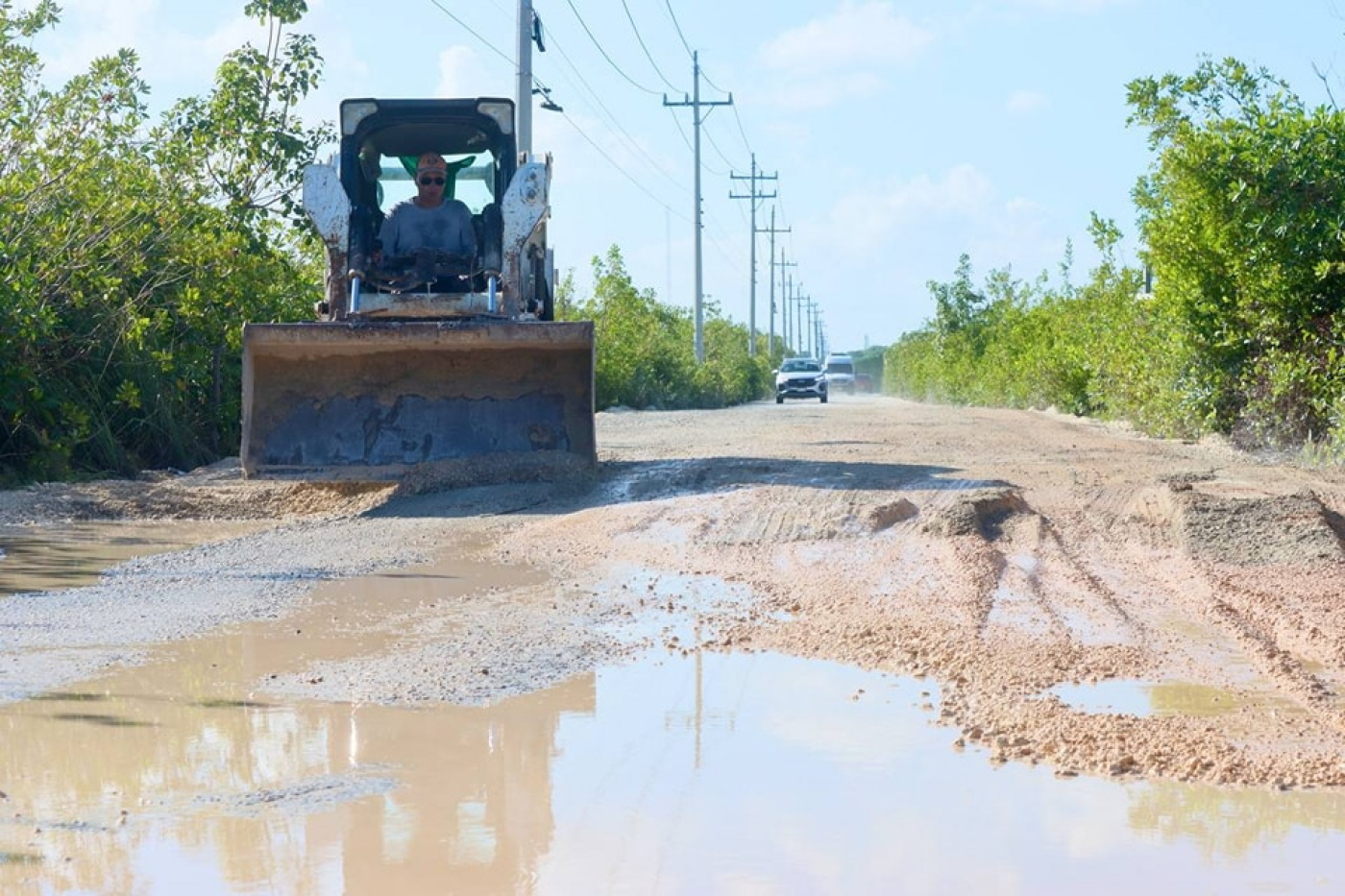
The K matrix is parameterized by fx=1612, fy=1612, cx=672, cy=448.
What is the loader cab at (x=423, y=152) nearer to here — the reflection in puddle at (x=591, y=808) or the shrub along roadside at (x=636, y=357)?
the reflection in puddle at (x=591, y=808)

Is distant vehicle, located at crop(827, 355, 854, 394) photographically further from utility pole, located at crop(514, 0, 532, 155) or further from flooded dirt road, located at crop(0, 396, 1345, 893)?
flooded dirt road, located at crop(0, 396, 1345, 893)

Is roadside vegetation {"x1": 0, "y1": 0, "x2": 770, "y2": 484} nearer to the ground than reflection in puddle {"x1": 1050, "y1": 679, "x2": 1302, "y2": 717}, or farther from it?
farther from it

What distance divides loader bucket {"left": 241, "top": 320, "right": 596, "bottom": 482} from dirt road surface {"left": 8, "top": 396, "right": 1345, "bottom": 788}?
0.37 meters

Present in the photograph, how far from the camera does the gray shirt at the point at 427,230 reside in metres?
14.0

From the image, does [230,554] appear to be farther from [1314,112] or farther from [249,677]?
[1314,112]

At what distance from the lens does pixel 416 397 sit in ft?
43.7

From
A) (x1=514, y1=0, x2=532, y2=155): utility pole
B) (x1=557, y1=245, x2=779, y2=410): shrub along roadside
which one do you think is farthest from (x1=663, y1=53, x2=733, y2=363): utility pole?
(x1=514, y1=0, x2=532, y2=155): utility pole

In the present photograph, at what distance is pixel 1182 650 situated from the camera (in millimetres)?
6590

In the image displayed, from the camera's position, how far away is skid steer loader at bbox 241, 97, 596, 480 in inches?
498

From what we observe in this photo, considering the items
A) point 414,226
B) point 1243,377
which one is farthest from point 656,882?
point 1243,377

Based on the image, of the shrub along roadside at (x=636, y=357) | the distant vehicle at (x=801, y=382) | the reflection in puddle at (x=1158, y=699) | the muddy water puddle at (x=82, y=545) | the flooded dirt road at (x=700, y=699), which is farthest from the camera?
the distant vehicle at (x=801, y=382)

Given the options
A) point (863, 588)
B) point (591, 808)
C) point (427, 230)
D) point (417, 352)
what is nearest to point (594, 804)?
point (591, 808)

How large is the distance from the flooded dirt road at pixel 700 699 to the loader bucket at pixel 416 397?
1644 millimetres

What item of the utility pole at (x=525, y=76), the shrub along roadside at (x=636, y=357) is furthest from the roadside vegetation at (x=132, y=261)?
the shrub along roadside at (x=636, y=357)
